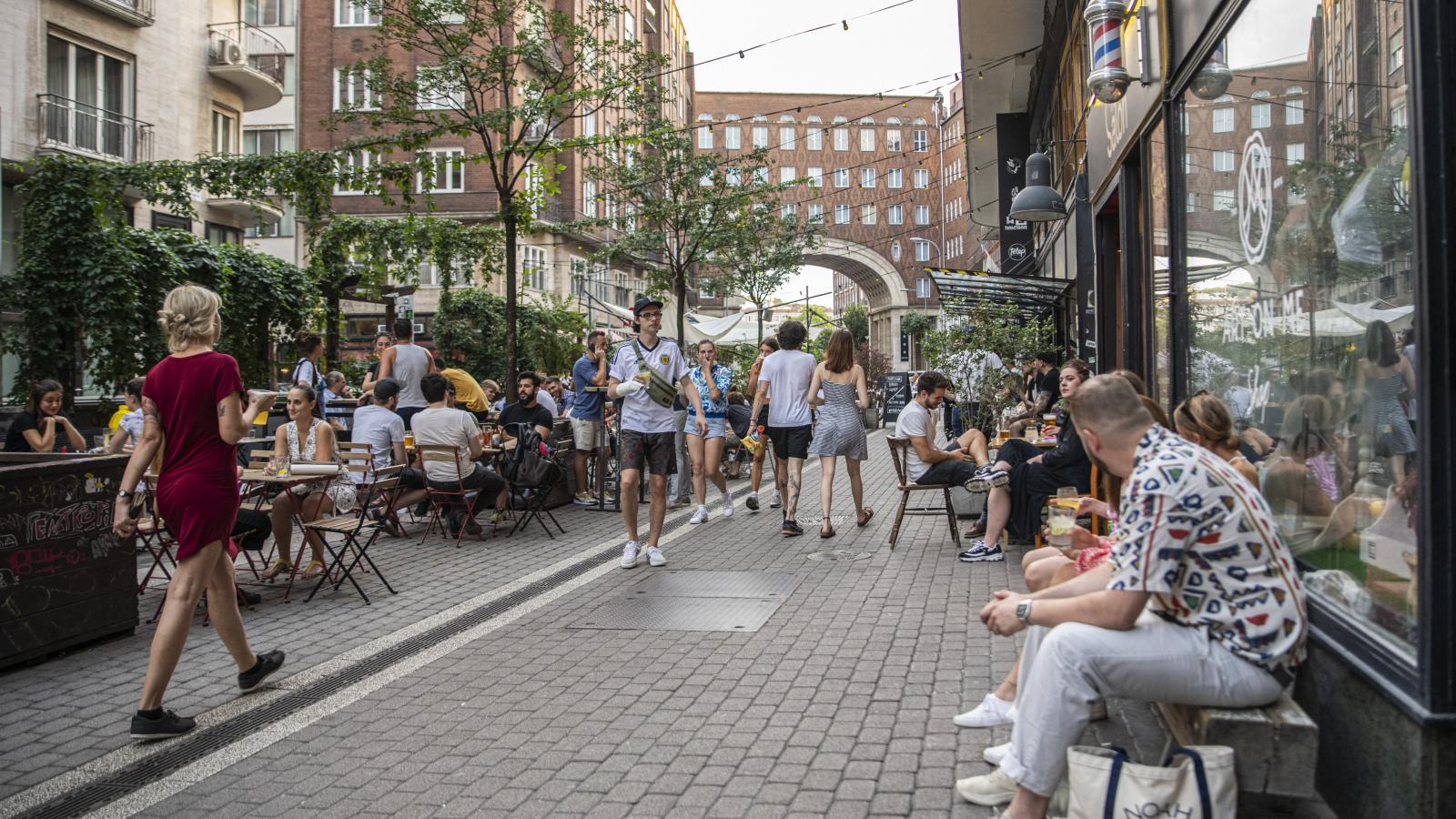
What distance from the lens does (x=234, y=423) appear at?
200 inches

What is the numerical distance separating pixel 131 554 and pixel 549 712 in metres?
3.12

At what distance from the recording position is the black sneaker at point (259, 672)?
17.8ft

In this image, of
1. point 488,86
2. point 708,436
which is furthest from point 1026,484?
point 488,86

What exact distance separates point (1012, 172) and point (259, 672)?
19331mm

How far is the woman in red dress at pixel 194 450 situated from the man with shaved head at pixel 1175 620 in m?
3.54

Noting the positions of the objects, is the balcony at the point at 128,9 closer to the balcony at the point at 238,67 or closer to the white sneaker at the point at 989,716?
the balcony at the point at 238,67

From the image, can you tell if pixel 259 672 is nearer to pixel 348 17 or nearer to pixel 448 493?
pixel 448 493

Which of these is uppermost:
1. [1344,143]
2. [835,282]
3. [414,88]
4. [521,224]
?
[835,282]

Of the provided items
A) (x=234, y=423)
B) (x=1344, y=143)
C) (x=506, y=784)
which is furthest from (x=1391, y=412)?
(x=234, y=423)

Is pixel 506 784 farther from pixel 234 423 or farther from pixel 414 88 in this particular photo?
pixel 414 88

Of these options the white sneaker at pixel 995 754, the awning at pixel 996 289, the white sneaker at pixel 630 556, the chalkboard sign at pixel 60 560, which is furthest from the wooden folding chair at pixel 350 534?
the awning at pixel 996 289

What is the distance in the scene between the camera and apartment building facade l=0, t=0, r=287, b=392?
66.3 ft

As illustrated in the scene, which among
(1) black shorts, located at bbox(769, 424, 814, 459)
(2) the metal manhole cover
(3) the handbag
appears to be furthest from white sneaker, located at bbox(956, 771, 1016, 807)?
(1) black shorts, located at bbox(769, 424, 814, 459)

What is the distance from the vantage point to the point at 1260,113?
17.6ft
